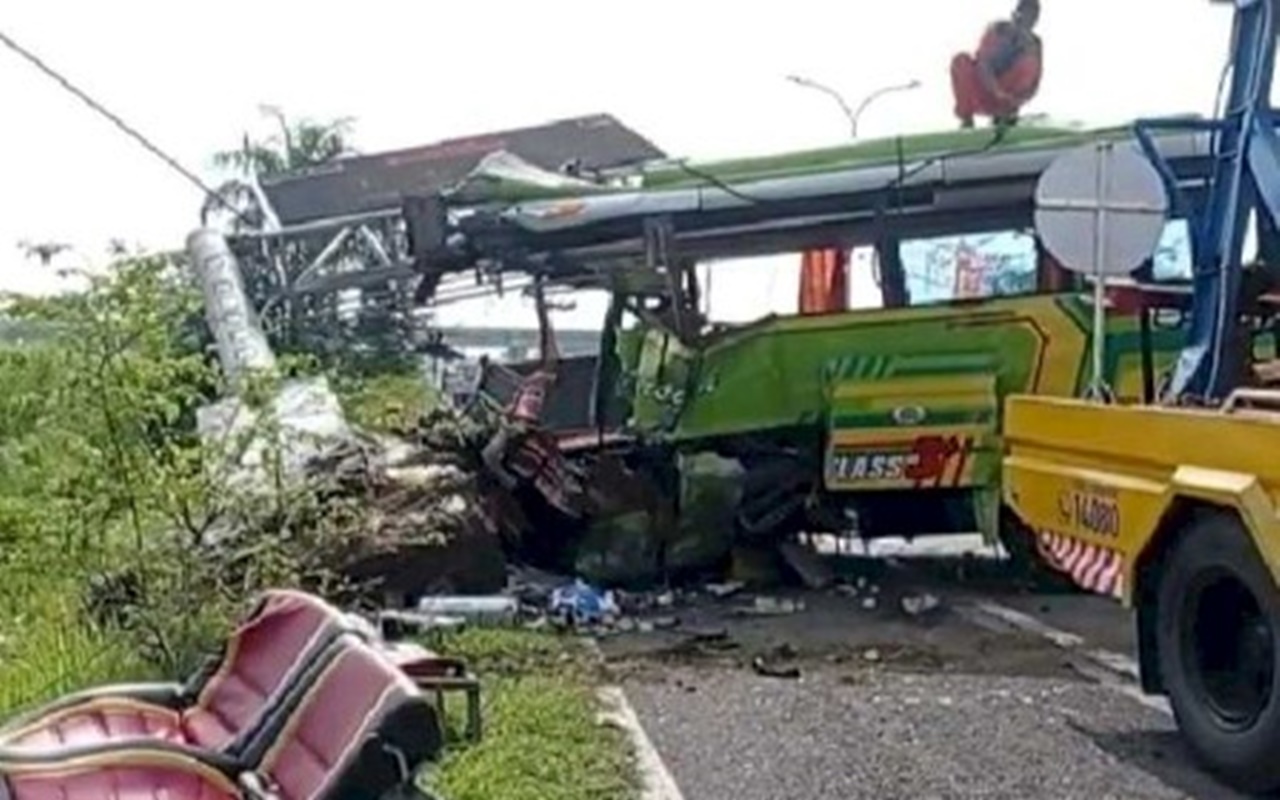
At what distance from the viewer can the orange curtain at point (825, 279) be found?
36.9 ft

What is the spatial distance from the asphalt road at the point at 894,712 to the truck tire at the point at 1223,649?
17cm

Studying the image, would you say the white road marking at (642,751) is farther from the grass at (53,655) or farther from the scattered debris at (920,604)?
the scattered debris at (920,604)

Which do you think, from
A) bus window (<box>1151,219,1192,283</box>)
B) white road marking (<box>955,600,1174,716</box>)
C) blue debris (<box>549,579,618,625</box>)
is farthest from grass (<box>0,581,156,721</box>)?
bus window (<box>1151,219,1192,283</box>)

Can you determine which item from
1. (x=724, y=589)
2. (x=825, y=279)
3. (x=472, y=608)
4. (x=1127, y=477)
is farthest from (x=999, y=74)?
(x=1127, y=477)

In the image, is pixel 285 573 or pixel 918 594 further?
pixel 918 594

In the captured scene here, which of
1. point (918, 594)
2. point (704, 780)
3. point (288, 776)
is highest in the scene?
point (288, 776)

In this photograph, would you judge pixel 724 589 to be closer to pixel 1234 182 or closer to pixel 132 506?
pixel 132 506

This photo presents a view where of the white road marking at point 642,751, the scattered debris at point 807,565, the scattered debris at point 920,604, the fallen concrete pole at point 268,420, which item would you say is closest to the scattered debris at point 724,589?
the scattered debris at point 807,565

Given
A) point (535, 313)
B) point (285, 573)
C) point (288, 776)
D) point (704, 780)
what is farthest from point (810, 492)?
point (288, 776)

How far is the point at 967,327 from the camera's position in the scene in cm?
1067

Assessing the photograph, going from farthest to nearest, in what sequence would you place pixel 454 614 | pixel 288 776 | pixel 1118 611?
pixel 1118 611 < pixel 454 614 < pixel 288 776

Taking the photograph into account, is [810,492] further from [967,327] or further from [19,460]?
[19,460]

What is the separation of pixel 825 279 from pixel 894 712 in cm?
463

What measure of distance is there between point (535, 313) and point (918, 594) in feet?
11.3
